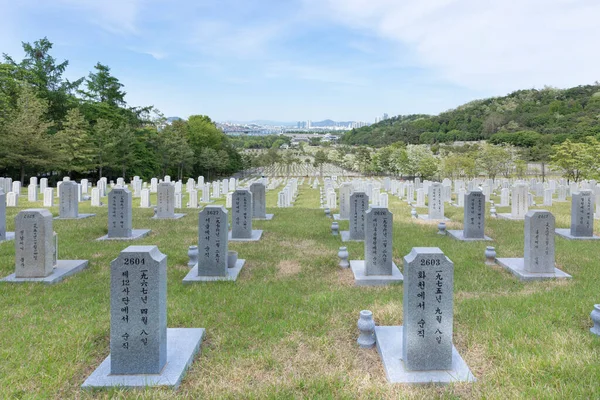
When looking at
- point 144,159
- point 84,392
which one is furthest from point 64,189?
point 144,159

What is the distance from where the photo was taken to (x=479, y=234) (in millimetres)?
10109

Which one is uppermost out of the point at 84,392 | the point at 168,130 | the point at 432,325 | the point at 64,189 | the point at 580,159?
the point at 168,130

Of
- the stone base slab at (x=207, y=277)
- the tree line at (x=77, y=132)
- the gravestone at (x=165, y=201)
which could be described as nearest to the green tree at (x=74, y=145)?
the tree line at (x=77, y=132)

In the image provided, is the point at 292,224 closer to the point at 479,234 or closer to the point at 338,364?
the point at 479,234

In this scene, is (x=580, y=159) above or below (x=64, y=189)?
above

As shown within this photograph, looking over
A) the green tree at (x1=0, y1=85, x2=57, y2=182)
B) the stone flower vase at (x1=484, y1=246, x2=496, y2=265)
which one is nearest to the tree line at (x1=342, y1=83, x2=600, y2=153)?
the stone flower vase at (x1=484, y1=246, x2=496, y2=265)

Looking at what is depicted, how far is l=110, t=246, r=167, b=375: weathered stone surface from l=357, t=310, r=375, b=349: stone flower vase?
211cm

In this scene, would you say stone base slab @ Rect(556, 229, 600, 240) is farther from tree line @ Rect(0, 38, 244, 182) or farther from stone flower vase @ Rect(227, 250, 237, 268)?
tree line @ Rect(0, 38, 244, 182)

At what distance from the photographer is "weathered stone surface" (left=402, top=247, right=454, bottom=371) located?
3701mm

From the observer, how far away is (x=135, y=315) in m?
3.61

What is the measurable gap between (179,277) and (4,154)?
2486cm

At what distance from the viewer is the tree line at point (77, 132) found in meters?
25.6

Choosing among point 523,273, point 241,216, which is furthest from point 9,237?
point 523,273

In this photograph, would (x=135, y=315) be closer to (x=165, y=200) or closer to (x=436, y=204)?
(x=165, y=200)
